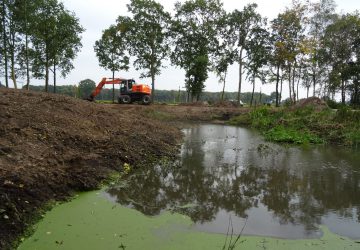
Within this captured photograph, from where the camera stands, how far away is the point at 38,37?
3119 cm

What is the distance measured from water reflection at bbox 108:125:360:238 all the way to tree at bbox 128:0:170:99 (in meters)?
26.9

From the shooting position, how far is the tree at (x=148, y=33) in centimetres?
3534

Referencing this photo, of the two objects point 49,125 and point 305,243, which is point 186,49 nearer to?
point 49,125

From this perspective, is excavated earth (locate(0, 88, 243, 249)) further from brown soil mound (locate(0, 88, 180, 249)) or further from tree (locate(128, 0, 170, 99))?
tree (locate(128, 0, 170, 99))

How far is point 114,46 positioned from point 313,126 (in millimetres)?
27257

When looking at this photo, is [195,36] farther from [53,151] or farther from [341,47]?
[53,151]

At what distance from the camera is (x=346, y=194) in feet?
23.2

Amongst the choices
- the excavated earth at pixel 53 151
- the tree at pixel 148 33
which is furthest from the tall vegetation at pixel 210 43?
the excavated earth at pixel 53 151

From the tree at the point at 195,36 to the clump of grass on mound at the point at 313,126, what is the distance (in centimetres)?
1703

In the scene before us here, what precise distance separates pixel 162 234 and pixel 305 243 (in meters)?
2.00

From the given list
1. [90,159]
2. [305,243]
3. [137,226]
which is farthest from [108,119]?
[305,243]

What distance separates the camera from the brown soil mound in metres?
5.02

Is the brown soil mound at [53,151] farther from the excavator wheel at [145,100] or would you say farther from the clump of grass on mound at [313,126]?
the excavator wheel at [145,100]

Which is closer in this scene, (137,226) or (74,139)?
(137,226)
